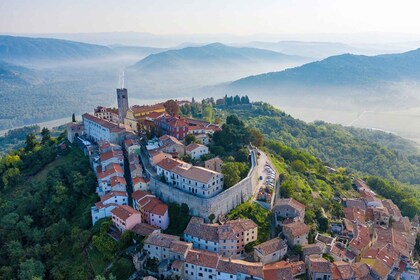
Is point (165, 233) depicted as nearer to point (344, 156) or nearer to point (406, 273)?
point (406, 273)

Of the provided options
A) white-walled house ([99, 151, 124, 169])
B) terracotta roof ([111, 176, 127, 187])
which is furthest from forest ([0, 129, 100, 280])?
terracotta roof ([111, 176, 127, 187])

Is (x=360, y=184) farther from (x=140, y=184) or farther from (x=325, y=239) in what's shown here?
(x=140, y=184)

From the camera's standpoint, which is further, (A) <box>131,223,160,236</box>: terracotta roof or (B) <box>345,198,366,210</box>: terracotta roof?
(B) <box>345,198,366,210</box>: terracotta roof

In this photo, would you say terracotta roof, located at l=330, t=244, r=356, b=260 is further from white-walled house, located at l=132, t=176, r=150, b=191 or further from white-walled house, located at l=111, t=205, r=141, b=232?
white-walled house, located at l=132, t=176, r=150, b=191

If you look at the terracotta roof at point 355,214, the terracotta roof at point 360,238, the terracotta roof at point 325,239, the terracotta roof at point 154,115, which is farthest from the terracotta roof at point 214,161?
the terracotta roof at point 154,115

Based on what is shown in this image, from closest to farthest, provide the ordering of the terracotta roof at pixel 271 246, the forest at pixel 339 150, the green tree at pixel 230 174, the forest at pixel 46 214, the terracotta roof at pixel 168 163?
the terracotta roof at pixel 271 246 < the forest at pixel 46 214 < the green tree at pixel 230 174 < the terracotta roof at pixel 168 163 < the forest at pixel 339 150

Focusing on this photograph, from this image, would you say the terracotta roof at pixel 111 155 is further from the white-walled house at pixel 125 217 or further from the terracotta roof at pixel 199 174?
the terracotta roof at pixel 199 174
